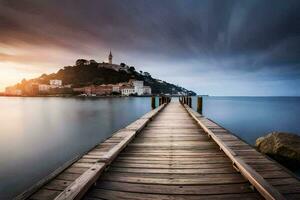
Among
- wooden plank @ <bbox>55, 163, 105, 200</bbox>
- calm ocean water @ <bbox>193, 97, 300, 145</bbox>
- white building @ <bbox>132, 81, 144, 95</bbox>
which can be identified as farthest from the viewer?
white building @ <bbox>132, 81, 144, 95</bbox>

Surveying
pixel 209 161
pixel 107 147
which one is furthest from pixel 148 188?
pixel 107 147

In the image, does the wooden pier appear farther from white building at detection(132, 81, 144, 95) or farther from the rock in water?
white building at detection(132, 81, 144, 95)

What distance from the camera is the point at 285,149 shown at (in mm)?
7086

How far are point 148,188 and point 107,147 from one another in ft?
7.98

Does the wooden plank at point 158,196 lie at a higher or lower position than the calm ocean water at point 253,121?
higher

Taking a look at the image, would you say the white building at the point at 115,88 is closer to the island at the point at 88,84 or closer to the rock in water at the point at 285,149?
the island at the point at 88,84

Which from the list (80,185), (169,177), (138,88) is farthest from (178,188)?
(138,88)

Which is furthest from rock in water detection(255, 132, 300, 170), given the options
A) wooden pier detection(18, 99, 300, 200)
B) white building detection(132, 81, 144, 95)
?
white building detection(132, 81, 144, 95)

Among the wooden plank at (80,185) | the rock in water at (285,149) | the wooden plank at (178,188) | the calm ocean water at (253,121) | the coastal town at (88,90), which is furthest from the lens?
the coastal town at (88,90)

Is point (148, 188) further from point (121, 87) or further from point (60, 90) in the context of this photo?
point (60, 90)

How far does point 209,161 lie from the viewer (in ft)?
13.7

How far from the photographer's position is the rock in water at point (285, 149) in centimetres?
694

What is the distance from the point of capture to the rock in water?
22.8 ft

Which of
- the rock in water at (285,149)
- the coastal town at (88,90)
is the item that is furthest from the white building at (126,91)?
the rock in water at (285,149)
